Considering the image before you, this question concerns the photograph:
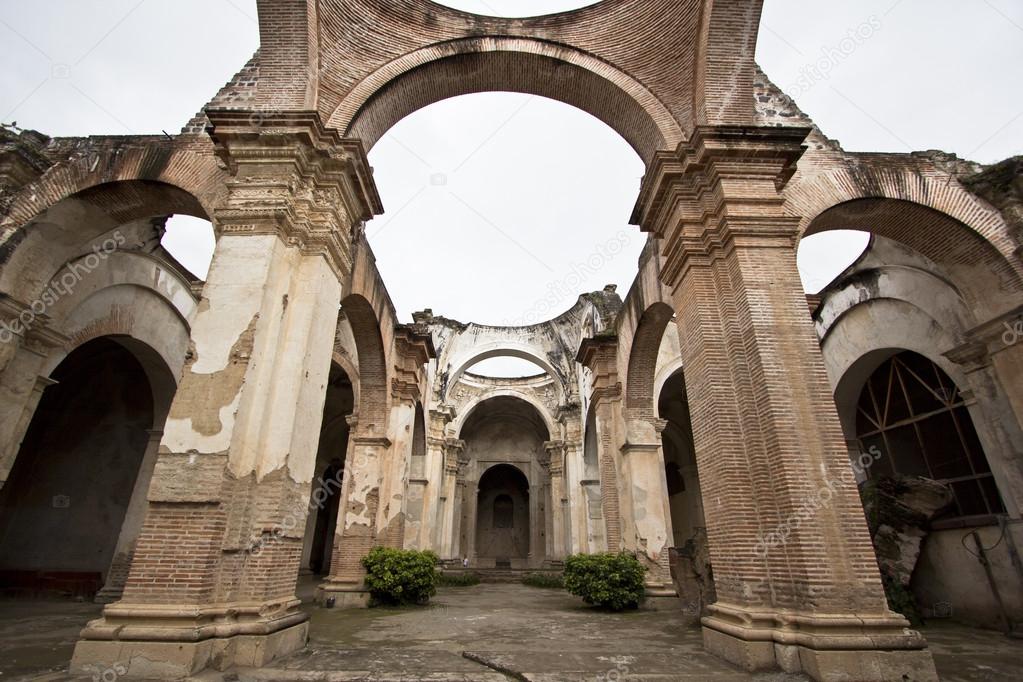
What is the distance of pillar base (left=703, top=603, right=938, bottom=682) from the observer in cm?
414

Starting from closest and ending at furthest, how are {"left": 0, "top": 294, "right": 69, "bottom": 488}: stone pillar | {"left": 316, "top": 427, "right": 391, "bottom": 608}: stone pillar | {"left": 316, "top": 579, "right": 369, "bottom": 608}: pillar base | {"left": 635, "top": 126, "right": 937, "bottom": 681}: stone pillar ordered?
{"left": 635, "top": 126, "right": 937, "bottom": 681}: stone pillar
{"left": 0, "top": 294, "right": 69, "bottom": 488}: stone pillar
{"left": 316, "top": 579, "right": 369, "bottom": 608}: pillar base
{"left": 316, "top": 427, "right": 391, "bottom": 608}: stone pillar

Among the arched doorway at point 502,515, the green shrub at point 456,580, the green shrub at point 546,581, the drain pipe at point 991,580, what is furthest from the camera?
the arched doorway at point 502,515

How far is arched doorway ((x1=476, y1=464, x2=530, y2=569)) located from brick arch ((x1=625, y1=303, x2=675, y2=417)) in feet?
60.5

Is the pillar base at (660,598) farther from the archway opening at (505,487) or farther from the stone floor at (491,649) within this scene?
the archway opening at (505,487)

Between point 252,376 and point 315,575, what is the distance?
18.0 m

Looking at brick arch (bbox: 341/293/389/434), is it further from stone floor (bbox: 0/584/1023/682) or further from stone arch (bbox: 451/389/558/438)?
stone arch (bbox: 451/389/558/438)

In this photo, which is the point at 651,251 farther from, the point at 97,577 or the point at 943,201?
the point at 97,577

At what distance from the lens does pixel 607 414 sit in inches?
472

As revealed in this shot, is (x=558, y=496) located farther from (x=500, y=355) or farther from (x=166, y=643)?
(x=166, y=643)

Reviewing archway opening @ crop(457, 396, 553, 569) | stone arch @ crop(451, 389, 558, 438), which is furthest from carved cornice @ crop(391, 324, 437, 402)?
archway opening @ crop(457, 396, 553, 569)

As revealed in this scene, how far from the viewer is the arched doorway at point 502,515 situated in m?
28.4

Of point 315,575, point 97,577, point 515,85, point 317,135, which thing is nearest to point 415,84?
point 515,85

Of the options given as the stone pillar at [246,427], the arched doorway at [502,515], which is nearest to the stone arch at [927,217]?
the stone pillar at [246,427]

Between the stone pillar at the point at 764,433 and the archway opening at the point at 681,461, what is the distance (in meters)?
11.5
